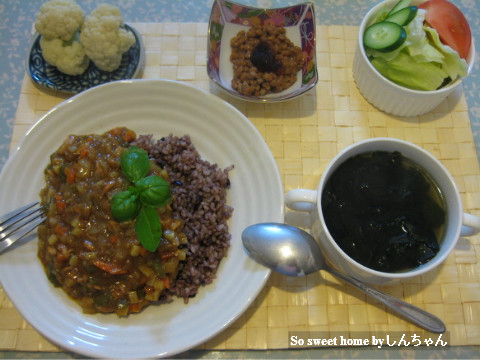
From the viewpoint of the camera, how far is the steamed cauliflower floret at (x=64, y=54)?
89.3 inches

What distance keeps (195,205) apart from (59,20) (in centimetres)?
132

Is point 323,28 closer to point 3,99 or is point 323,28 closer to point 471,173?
point 471,173

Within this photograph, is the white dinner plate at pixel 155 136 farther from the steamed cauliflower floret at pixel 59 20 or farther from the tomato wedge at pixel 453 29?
the tomato wedge at pixel 453 29

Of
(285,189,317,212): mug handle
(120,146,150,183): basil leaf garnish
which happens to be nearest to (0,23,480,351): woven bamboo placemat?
(285,189,317,212): mug handle

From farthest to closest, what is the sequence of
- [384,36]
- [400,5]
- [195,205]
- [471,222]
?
[400,5] → [384,36] → [195,205] → [471,222]

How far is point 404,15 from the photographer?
2174 mm

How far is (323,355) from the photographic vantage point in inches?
76.1

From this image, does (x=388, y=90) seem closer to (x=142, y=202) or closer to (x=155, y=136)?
(x=155, y=136)

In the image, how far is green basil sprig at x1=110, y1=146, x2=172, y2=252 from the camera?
1.70 metres

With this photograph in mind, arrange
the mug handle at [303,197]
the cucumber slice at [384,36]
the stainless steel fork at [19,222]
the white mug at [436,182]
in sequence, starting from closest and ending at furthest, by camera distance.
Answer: the white mug at [436,182] → the mug handle at [303,197] → the stainless steel fork at [19,222] → the cucumber slice at [384,36]

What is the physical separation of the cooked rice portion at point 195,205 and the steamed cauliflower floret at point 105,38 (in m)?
0.54

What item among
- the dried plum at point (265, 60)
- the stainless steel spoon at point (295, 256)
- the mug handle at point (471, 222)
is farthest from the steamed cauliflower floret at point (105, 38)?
the mug handle at point (471, 222)

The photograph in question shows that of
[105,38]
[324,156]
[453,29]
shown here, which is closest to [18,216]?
[105,38]

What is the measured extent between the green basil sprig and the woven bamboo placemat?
0.63 meters
